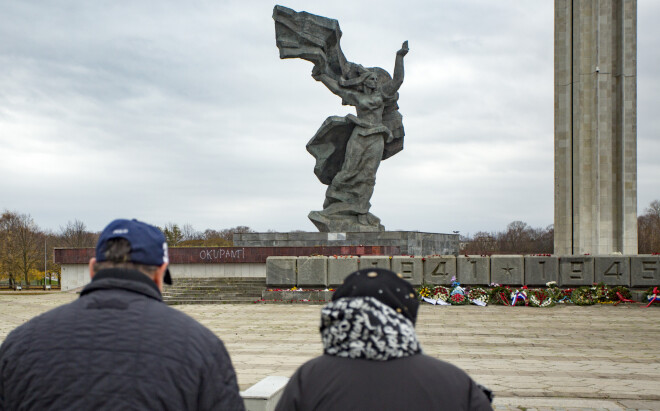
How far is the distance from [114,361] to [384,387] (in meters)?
0.84

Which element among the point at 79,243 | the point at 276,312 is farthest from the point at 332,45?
the point at 79,243

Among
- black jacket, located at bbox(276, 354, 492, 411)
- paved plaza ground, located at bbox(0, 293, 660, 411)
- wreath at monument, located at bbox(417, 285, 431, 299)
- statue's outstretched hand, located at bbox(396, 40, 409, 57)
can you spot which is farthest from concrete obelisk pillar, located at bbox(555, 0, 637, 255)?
black jacket, located at bbox(276, 354, 492, 411)

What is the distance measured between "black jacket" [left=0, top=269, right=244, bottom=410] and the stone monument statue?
22136 mm

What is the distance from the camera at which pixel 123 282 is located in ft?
6.75

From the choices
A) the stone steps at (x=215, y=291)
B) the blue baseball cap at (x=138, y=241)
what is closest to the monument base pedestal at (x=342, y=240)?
the stone steps at (x=215, y=291)

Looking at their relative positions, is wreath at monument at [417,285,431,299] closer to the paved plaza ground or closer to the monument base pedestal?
the paved plaza ground

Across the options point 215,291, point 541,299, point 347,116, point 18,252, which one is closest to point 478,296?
point 541,299

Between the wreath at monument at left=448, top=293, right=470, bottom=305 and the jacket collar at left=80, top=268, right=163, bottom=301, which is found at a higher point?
the jacket collar at left=80, top=268, right=163, bottom=301

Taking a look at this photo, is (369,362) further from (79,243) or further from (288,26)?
(79,243)

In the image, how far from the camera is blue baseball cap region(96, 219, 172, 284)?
212 centimetres

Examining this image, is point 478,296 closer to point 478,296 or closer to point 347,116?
point 478,296

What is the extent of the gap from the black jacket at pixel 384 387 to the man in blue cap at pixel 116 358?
285mm

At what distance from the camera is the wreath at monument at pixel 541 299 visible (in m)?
15.2

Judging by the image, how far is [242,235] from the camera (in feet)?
81.7
